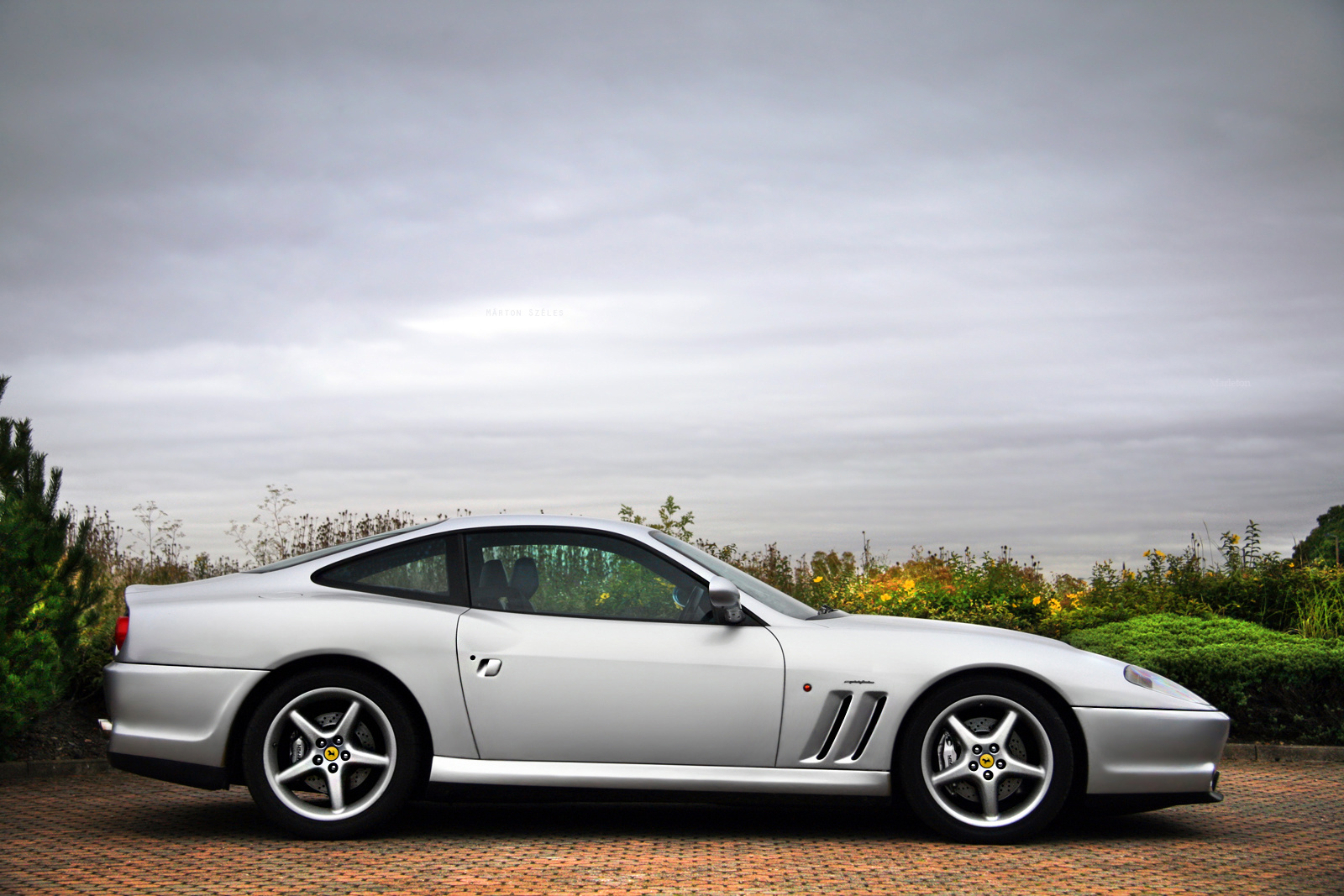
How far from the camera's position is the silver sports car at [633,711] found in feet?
17.6

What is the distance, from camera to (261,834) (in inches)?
225

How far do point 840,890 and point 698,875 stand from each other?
60 centimetres

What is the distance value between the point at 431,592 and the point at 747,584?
A: 64.5 inches

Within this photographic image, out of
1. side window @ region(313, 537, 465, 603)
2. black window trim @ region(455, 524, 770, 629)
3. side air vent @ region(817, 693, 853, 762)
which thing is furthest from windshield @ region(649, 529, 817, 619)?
side window @ region(313, 537, 465, 603)

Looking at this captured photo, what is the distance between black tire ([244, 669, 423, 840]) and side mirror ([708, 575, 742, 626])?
5.18ft

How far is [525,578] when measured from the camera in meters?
5.73

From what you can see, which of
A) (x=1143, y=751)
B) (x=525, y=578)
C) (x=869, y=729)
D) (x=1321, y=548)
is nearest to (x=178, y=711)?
(x=525, y=578)

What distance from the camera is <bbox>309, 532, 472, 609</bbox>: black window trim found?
18.7ft

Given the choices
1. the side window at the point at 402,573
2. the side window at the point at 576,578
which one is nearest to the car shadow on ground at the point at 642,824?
the side window at the point at 576,578

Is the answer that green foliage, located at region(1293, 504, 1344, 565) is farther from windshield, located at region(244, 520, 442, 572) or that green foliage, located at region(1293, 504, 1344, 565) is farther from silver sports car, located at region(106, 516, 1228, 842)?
windshield, located at region(244, 520, 442, 572)

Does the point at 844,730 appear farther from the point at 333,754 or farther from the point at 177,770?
the point at 177,770

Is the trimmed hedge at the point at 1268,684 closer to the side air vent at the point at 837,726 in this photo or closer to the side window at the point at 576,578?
the side air vent at the point at 837,726

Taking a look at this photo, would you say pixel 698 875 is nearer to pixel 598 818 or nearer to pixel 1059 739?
pixel 598 818

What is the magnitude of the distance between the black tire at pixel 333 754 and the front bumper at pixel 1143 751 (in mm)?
3259
